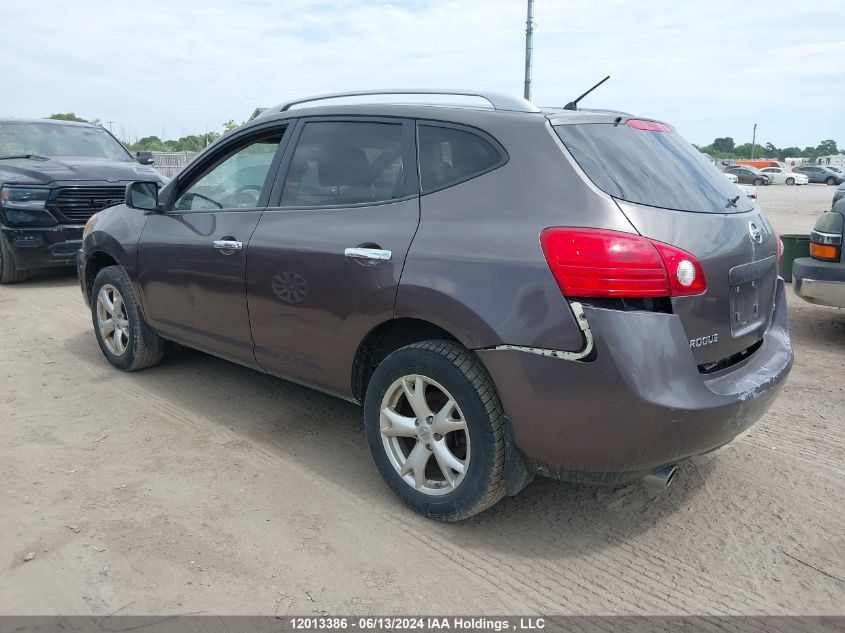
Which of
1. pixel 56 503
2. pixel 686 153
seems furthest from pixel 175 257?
pixel 686 153

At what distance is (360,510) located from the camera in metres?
3.26

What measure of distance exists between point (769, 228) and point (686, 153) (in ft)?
1.84

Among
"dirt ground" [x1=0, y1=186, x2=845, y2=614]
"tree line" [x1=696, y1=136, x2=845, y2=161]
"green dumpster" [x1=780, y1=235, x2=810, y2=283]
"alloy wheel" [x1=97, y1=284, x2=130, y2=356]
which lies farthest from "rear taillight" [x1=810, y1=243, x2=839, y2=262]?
"tree line" [x1=696, y1=136, x2=845, y2=161]

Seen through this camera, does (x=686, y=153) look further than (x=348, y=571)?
Result: Yes

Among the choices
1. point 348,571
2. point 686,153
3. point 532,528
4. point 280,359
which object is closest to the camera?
point 348,571

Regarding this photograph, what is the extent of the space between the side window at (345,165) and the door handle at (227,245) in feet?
1.16

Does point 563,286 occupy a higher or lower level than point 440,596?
higher

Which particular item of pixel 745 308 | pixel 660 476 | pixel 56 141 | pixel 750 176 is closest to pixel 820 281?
pixel 745 308

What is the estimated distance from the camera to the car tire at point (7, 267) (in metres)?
8.30

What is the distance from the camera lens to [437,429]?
3020 millimetres

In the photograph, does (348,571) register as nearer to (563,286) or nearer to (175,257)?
(563,286)

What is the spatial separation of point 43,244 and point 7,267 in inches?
23.0

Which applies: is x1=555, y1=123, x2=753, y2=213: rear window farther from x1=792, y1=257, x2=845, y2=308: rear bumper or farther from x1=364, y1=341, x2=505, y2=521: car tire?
x1=792, y1=257, x2=845, y2=308: rear bumper

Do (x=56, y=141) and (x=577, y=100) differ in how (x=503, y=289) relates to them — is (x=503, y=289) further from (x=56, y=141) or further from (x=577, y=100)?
(x=56, y=141)
